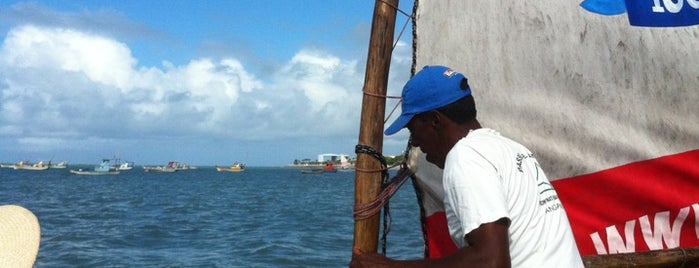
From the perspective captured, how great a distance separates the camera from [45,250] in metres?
18.4

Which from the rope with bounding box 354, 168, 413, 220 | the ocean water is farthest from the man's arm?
the ocean water

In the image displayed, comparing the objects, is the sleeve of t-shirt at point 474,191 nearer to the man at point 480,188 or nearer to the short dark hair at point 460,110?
the man at point 480,188

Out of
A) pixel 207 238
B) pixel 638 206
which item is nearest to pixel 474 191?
pixel 638 206

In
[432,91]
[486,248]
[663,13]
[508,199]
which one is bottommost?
[486,248]

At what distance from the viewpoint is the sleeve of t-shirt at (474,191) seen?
161 centimetres

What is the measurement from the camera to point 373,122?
257 centimetres

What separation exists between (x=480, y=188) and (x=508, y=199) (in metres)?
0.12

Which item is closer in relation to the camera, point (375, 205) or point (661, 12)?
point (375, 205)

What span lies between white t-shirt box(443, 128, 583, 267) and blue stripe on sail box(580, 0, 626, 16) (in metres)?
1.21

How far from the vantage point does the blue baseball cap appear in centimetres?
184

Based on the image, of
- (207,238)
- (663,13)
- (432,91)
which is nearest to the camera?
(432,91)

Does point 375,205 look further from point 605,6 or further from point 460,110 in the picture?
point 605,6

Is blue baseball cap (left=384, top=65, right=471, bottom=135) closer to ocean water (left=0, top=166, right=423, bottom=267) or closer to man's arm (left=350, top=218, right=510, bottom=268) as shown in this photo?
man's arm (left=350, top=218, right=510, bottom=268)

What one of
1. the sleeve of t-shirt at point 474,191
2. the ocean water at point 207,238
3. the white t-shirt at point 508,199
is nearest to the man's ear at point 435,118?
the white t-shirt at point 508,199
